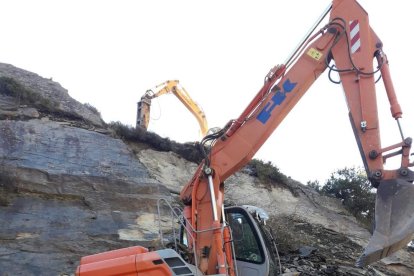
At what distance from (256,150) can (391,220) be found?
7.23 ft

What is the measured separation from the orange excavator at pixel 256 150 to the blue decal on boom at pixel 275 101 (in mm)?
15

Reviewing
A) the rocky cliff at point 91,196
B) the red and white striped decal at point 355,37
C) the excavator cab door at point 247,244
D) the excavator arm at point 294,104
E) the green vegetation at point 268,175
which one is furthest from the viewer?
the green vegetation at point 268,175

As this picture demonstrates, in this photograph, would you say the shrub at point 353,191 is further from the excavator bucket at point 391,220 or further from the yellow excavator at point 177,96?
the excavator bucket at point 391,220

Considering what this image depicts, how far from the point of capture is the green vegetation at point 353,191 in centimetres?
2012

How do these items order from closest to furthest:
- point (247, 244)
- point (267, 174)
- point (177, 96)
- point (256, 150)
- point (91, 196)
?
point (247, 244) → point (256, 150) → point (91, 196) → point (267, 174) → point (177, 96)

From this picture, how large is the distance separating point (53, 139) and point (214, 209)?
28.8ft

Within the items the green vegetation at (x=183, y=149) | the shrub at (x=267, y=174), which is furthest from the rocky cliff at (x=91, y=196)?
the shrub at (x=267, y=174)

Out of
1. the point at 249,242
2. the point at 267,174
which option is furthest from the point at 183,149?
the point at 249,242

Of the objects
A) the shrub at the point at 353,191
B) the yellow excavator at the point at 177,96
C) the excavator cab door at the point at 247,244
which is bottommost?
the excavator cab door at the point at 247,244

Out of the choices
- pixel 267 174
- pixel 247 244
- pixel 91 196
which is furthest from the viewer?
pixel 267 174

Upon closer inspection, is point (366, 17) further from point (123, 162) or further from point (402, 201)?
Answer: point (123, 162)

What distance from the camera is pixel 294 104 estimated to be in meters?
7.41

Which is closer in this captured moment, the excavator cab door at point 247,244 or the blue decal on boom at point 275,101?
the excavator cab door at point 247,244

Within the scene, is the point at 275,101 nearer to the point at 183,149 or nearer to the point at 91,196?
the point at 91,196
